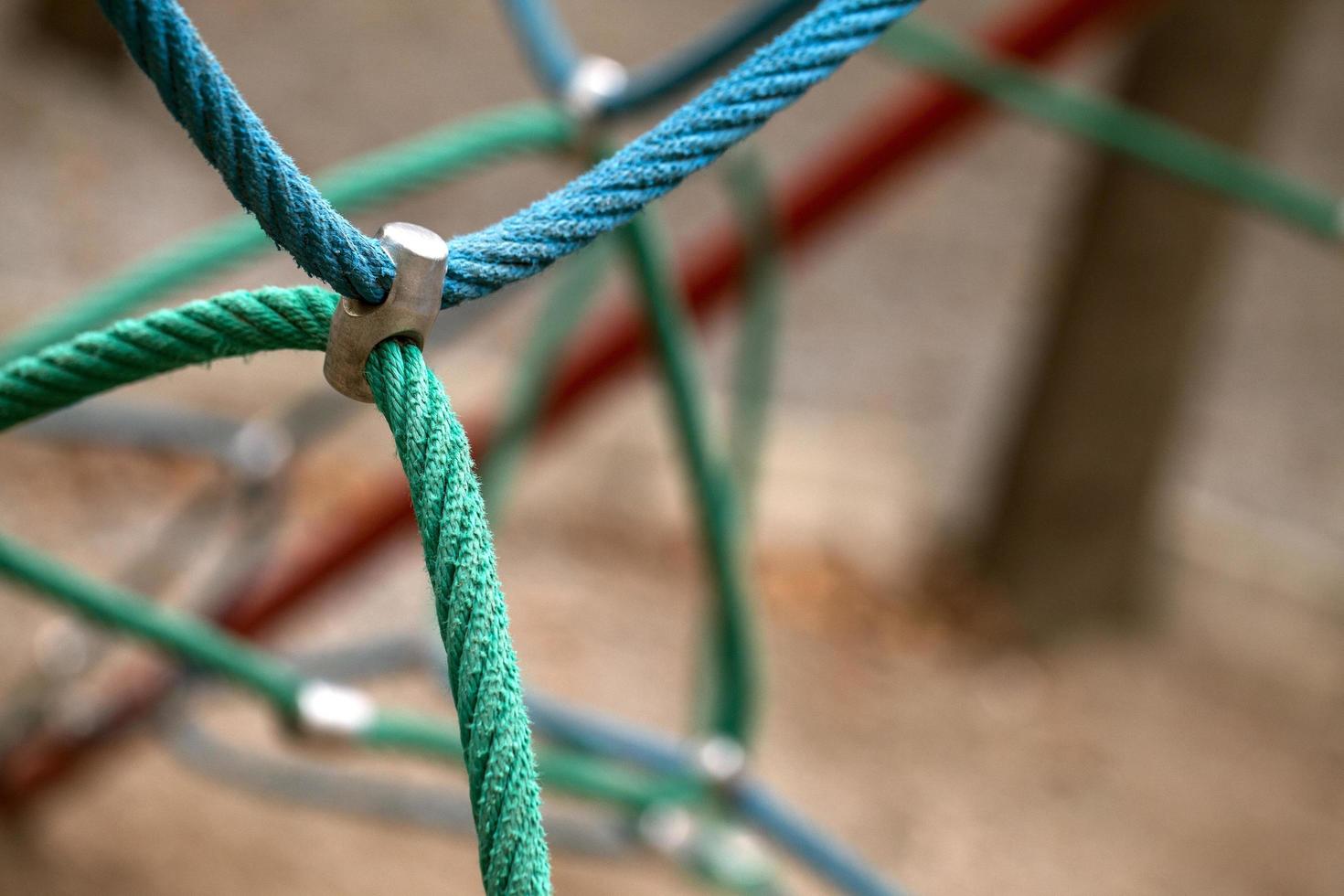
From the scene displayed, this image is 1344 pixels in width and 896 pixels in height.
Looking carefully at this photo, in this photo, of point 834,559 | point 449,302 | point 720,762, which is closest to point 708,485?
point 720,762

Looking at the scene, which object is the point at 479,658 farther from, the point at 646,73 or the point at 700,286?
the point at 700,286

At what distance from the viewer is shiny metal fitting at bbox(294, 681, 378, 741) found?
785 millimetres

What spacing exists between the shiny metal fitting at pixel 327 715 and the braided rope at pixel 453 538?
18.5 inches

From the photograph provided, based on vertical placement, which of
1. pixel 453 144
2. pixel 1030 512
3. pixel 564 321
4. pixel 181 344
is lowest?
pixel 181 344

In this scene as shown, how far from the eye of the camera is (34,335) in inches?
27.0

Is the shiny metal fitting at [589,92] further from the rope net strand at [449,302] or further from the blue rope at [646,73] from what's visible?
the rope net strand at [449,302]

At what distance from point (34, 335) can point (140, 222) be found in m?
1.53

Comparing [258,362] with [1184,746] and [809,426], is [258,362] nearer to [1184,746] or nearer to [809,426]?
[809,426]

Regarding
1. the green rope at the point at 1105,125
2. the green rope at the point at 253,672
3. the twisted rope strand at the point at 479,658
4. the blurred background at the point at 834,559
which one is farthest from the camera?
the blurred background at the point at 834,559

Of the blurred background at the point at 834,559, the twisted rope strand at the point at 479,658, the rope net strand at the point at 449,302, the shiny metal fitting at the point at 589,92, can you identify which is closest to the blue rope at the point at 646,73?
the shiny metal fitting at the point at 589,92

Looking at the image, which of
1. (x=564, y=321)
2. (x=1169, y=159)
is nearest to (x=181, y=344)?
(x=564, y=321)

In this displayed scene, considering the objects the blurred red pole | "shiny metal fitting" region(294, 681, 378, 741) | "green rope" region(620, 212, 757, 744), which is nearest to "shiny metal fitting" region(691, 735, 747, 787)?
"green rope" region(620, 212, 757, 744)

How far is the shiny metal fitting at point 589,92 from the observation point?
0.78 meters

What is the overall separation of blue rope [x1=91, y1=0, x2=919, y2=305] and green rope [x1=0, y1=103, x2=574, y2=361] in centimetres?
40
